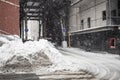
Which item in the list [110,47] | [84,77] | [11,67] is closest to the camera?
[84,77]

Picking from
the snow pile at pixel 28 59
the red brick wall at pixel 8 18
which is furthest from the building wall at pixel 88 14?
the snow pile at pixel 28 59

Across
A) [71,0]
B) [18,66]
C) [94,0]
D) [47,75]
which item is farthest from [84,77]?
[71,0]

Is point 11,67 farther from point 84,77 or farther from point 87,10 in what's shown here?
point 87,10

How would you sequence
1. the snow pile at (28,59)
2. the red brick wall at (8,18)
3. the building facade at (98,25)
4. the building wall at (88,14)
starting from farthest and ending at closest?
the building wall at (88,14) → the red brick wall at (8,18) → the building facade at (98,25) → the snow pile at (28,59)

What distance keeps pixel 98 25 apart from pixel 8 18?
9.33 meters

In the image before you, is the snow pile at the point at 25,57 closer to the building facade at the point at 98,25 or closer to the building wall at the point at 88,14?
the building facade at the point at 98,25

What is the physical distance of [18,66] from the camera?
14742 mm

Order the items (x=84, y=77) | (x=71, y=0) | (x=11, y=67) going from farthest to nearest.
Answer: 1. (x=71, y=0)
2. (x=11, y=67)
3. (x=84, y=77)

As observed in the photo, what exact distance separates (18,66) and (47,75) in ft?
7.28

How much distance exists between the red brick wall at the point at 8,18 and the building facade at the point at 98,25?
7797 millimetres

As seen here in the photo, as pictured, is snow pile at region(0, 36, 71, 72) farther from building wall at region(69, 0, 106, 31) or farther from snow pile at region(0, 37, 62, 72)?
building wall at region(69, 0, 106, 31)

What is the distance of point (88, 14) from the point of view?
121 ft

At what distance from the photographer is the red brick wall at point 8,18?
1206 inches

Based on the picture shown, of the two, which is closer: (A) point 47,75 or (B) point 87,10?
(A) point 47,75
